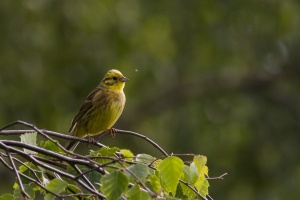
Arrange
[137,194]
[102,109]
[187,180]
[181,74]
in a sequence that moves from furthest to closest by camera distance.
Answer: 1. [181,74]
2. [102,109]
3. [187,180]
4. [137,194]

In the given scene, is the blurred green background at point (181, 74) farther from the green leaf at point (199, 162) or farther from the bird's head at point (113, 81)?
the green leaf at point (199, 162)

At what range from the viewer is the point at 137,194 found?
3.53 m

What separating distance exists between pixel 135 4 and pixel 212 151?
239 cm

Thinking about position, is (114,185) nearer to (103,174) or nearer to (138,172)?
(138,172)

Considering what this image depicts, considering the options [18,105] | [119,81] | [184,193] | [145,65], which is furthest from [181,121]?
[184,193]

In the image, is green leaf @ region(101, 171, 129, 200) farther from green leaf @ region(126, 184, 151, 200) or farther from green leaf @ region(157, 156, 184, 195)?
green leaf @ region(157, 156, 184, 195)

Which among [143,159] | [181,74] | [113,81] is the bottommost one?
[181,74]

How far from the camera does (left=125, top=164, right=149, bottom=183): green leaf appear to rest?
11.7ft

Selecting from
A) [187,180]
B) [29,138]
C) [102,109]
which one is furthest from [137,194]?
[102,109]

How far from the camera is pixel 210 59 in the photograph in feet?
50.9

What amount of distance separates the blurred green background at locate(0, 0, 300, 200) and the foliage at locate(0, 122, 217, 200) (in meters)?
9.36

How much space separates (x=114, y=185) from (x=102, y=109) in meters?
3.03

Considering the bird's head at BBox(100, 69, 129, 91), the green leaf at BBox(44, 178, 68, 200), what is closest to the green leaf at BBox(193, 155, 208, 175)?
the green leaf at BBox(44, 178, 68, 200)

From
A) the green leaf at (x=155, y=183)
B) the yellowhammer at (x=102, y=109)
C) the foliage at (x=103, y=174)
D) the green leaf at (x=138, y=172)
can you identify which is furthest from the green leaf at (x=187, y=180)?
the yellowhammer at (x=102, y=109)
